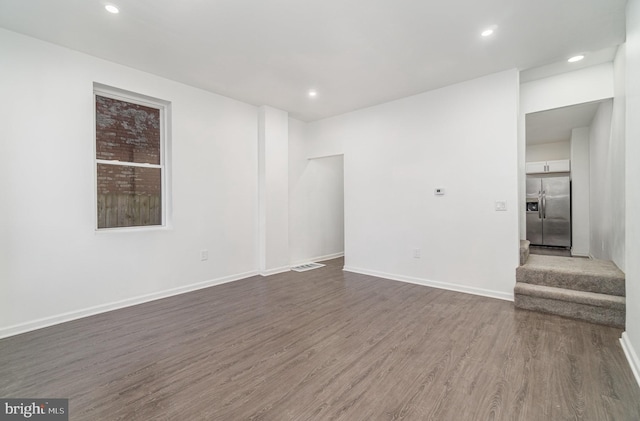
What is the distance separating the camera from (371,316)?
3062 mm

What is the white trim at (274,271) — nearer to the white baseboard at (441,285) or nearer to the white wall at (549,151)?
the white baseboard at (441,285)

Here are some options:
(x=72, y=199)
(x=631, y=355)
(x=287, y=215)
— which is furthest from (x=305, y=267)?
(x=631, y=355)

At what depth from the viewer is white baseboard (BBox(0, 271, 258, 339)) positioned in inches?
106

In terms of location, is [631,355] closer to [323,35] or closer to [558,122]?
[323,35]

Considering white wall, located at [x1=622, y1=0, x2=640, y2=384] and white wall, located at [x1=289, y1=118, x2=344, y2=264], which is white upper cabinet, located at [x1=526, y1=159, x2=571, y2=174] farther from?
white wall, located at [x1=622, y1=0, x2=640, y2=384]

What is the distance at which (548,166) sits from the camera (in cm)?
671

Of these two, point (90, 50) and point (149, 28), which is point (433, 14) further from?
point (90, 50)

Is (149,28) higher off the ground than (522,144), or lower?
higher

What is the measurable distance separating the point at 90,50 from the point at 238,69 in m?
1.58

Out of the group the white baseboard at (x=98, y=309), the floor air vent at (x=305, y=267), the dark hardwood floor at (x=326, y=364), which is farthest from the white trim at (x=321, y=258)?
the dark hardwood floor at (x=326, y=364)

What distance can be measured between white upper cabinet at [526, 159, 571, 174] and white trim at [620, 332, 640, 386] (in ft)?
18.0

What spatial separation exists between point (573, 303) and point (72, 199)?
5.56m

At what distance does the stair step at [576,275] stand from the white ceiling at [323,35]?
249 cm

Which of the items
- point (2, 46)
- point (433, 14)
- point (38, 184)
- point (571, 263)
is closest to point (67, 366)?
point (38, 184)
